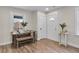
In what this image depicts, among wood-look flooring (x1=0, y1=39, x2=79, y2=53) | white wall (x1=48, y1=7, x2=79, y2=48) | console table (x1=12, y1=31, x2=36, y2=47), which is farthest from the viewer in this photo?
console table (x1=12, y1=31, x2=36, y2=47)

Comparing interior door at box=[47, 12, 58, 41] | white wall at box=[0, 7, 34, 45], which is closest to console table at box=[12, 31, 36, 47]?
white wall at box=[0, 7, 34, 45]

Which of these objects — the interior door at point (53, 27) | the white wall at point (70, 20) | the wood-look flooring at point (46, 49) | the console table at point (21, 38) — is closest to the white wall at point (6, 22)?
the console table at point (21, 38)

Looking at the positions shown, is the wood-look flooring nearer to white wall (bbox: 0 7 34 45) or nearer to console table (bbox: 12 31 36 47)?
console table (bbox: 12 31 36 47)

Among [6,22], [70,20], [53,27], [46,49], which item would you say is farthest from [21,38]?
[70,20]

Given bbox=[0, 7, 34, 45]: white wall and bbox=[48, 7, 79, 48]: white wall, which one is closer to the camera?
bbox=[48, 7, 79, 48]: white wall

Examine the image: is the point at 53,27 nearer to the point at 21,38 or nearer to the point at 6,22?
the point at 21,38

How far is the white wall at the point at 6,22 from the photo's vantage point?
3.79 m

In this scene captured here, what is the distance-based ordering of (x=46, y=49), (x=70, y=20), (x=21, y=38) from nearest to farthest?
→ (x=46, y=49) < (x=70, y=20) < (x=21, y=38)

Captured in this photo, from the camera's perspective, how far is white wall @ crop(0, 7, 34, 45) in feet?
12.4

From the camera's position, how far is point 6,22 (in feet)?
13.0

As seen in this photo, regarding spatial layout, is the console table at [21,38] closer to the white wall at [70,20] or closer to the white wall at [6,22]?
the white wall at [6,22]

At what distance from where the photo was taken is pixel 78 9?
10.9 ft

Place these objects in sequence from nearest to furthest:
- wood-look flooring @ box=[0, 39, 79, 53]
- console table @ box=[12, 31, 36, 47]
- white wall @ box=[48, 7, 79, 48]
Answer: wood-look flooring @ box=[0, 39, 79, 53] → white wall @ box=[48, 7, 79, 48] → console table @ box=[12, 31, 36, 47]
